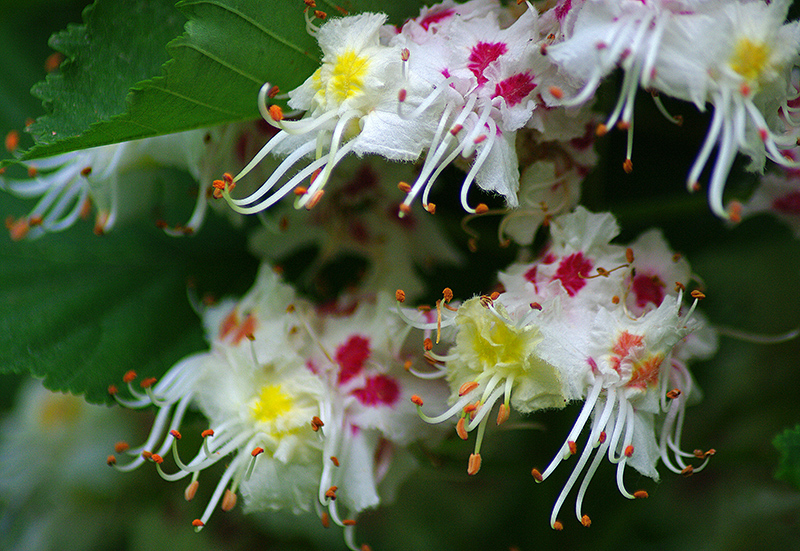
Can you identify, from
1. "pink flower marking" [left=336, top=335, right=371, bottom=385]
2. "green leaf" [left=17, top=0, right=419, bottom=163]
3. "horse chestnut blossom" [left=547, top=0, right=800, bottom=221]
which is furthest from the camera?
"pink flower marking" [left=336, top=335, right=371, bottom=385]

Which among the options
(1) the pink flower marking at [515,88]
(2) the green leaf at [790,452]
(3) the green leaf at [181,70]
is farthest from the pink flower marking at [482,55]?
(2) the green leaf at [790,452]

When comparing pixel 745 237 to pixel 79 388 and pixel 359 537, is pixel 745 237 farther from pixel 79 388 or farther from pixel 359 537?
pixel 79 388

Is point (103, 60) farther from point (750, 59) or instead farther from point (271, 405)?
point (750, 59)

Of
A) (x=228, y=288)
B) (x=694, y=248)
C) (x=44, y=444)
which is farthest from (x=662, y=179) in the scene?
(x=44, y=444)

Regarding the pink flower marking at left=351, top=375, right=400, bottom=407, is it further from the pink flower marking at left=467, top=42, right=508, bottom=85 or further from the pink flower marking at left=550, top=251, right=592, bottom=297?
the pink flower marking at left=467, top=42, right=508, bottom=85

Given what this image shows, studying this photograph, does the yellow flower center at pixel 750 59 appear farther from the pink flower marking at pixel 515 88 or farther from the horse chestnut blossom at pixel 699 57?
the pink flower marking at pixel 515 88

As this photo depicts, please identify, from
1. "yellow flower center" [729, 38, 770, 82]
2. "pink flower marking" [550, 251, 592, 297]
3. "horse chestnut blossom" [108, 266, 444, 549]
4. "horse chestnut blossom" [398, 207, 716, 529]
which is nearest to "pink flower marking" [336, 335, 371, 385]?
"horse chestnut blossom" [108, 266, 444, 549]

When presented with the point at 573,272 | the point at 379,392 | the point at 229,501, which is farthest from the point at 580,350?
the point at 229,501
